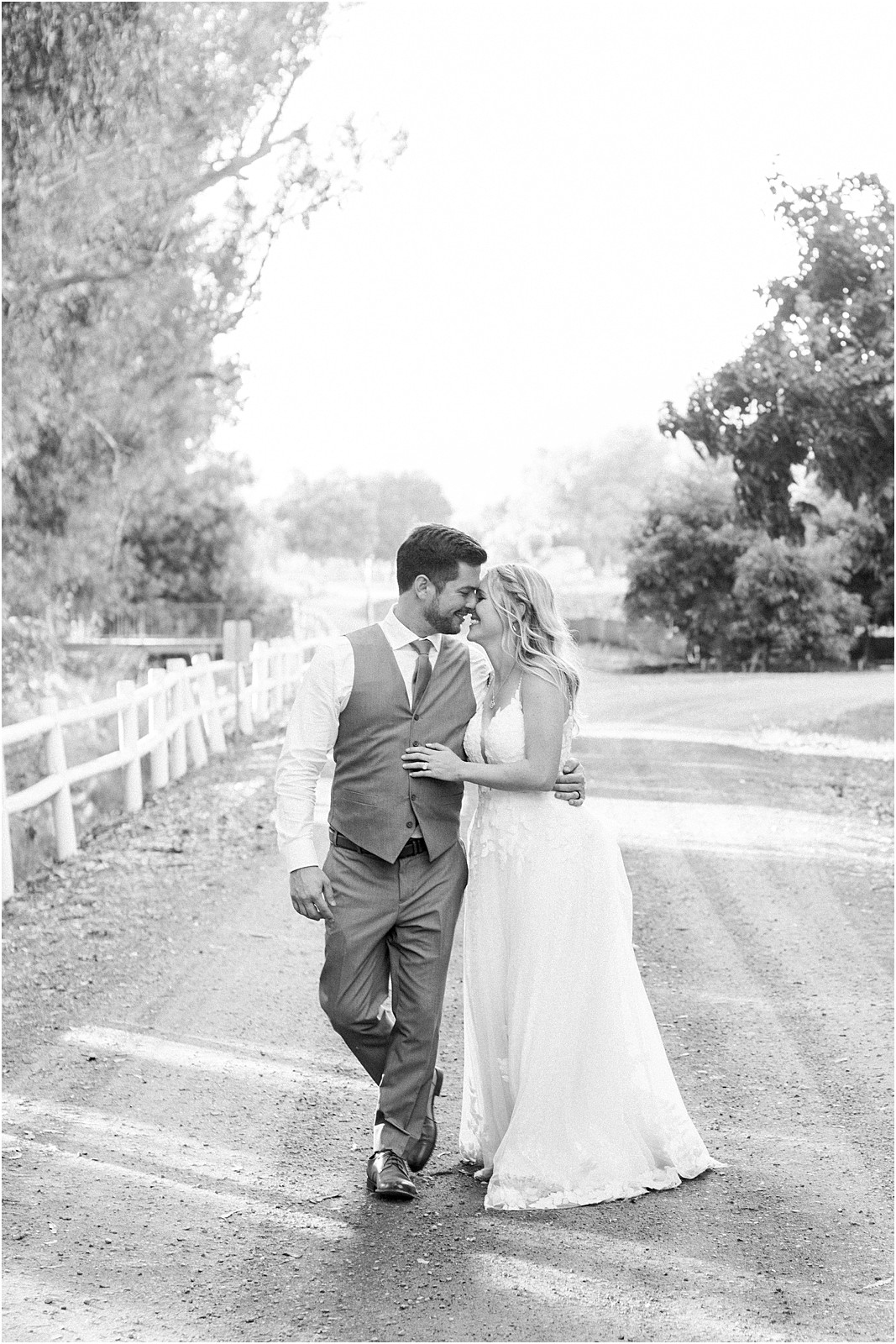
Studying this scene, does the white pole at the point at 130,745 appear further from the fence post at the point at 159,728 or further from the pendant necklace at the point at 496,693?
the pendant necklace at the point at 496,693

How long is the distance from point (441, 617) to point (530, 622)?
1.02ft

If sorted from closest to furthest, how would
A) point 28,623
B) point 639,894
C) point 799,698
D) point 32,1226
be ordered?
point 32,1226 → point 639,894 → point 28,623 → point 799,698

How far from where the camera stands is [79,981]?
7.22 m

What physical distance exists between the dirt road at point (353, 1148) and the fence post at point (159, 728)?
4.20 meters

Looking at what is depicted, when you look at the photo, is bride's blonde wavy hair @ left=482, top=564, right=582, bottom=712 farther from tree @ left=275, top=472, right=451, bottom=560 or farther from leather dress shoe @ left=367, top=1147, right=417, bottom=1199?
tree @ left=275, top=472, right=451, bottom=560

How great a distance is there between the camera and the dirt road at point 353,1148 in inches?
149

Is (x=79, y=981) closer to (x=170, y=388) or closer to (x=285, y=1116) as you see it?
(x=285, y=1116)

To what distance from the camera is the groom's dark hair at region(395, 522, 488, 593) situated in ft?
14.7

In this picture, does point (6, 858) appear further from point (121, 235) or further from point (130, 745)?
point (121, 235)

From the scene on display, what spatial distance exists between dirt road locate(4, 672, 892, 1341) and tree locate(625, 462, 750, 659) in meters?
25.9

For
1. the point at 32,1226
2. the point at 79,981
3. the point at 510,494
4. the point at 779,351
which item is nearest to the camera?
the point at 32,1226

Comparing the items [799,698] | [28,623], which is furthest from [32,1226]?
[799,698]

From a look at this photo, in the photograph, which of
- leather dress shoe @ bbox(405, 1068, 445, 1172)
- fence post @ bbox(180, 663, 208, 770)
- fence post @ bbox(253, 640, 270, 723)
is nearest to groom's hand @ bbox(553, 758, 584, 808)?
leather dress shoe @ bbox(405, 1068, 445, 1172)

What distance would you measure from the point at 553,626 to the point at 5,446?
53.7 ft
